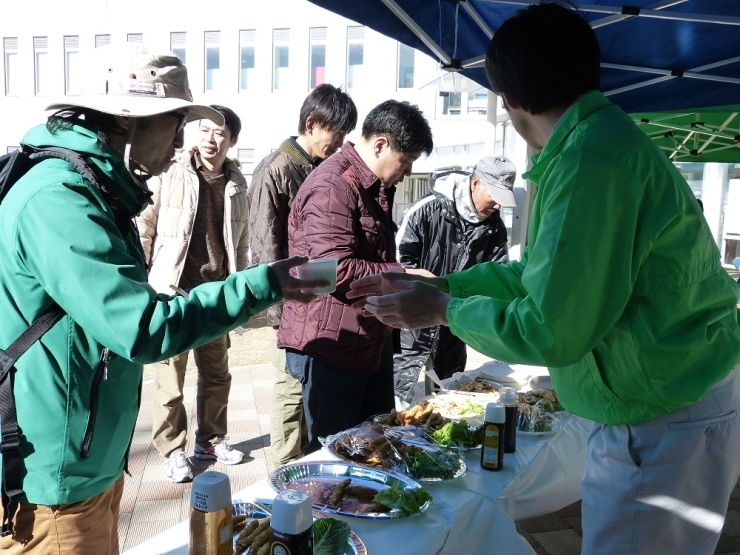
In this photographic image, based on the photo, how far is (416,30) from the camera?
3453mm

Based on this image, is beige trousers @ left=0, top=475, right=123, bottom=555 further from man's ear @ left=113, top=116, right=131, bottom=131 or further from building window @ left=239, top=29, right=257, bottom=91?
building window @ left=239, top=29, right=257, bottom=91

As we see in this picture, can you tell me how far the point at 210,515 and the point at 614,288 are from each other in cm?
85

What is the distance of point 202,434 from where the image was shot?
3.88 meters

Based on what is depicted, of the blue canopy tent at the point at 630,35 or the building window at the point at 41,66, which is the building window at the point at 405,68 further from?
the blue canopy tent at the point at 630,35

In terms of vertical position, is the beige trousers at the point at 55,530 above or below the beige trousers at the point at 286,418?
above

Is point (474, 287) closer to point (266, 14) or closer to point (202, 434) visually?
point (202, 434)

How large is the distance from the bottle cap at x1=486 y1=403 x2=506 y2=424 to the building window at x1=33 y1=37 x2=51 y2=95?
66.3ft

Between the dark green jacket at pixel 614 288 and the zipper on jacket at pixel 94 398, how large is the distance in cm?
76

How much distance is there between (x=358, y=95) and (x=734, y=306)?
1656cm

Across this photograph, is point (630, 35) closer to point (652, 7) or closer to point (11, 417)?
point (652, 7)

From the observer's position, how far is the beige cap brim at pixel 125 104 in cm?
138

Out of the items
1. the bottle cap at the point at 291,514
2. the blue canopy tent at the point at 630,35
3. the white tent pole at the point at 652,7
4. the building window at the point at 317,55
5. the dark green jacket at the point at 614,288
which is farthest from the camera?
the building window at the point at 317,55

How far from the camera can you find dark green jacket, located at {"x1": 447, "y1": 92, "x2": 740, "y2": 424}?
1.16 metres

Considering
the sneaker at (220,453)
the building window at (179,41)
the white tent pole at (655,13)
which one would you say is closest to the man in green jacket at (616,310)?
the white tent pole at (655,13)
